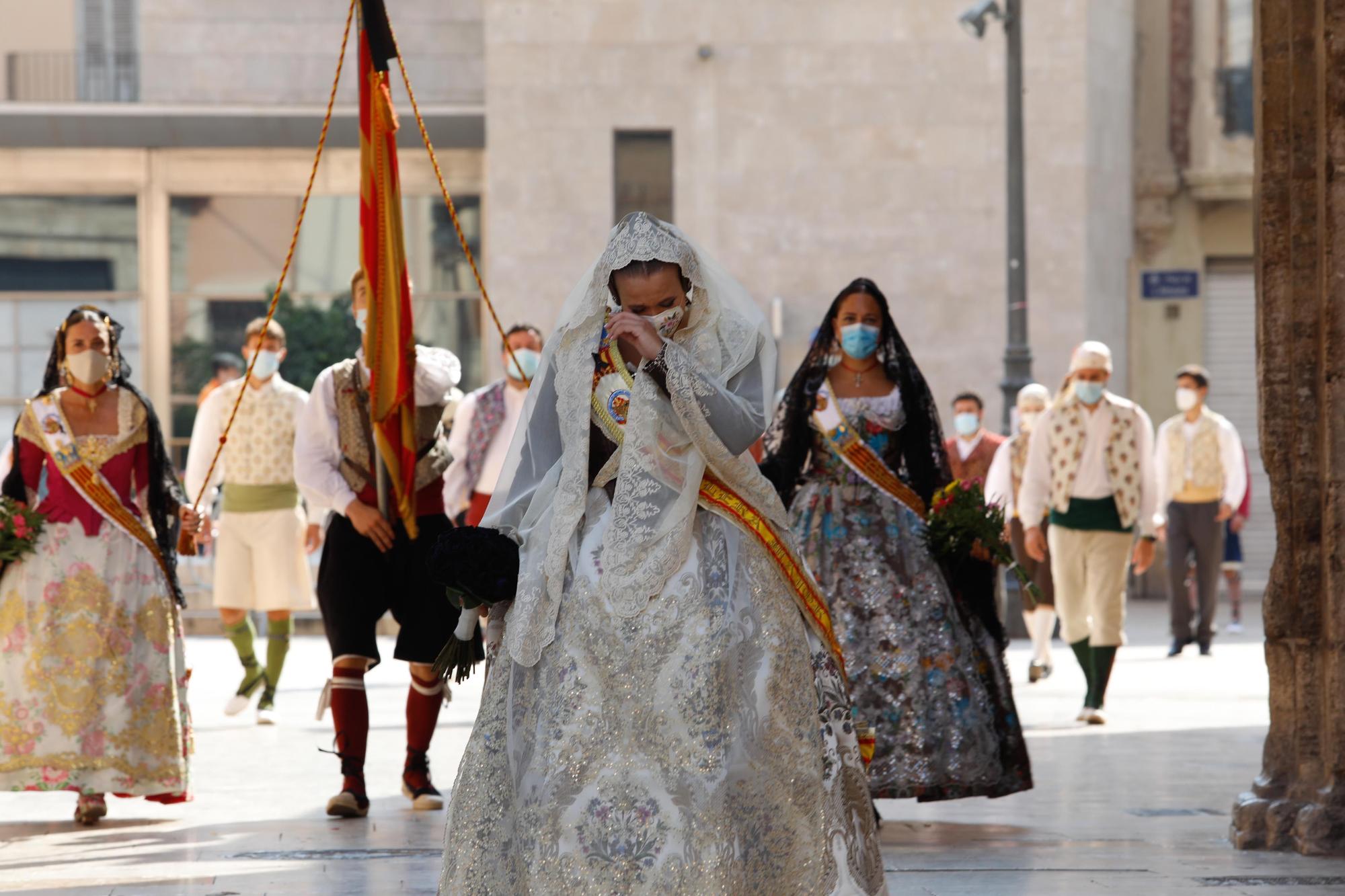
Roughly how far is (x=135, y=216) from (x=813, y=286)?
831 cm

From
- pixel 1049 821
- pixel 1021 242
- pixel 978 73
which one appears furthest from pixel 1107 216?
pixel 1049 821

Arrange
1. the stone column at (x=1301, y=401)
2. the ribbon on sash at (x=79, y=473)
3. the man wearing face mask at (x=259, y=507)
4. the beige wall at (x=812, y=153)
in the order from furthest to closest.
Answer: the beige wall at (x=812, y=153) → the man wearing face mask at (x=259, y=507) → the ribbon on sash at (x=79, y=473) → the stone column at (x=1301, y=401)

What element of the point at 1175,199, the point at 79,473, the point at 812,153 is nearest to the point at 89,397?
the point at 79,473

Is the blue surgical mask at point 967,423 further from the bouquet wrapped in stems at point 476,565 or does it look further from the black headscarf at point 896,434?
the bouquet wrapped in stems at point 476,565

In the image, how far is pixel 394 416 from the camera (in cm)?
834

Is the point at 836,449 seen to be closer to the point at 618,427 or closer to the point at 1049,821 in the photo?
the point at 1049,821

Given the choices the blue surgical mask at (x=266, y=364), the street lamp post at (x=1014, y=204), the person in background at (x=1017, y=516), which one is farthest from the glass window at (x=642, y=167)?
the blue surgical mask at (x=266, y=364)

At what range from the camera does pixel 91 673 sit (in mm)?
8516

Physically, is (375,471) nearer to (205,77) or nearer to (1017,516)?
(1017,516)

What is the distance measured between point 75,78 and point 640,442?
23.1 meters

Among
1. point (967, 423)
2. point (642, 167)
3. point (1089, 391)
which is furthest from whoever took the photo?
point (642, 167)

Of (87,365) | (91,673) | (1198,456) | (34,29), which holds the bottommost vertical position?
(91,673)

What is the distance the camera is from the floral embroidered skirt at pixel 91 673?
8.42 m

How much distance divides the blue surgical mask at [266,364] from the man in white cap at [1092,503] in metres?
4.41
